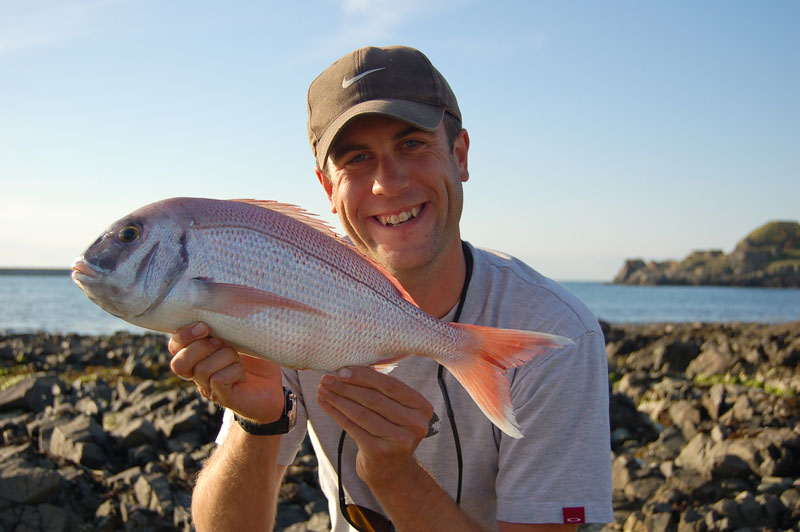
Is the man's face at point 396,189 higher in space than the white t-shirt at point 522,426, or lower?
higher

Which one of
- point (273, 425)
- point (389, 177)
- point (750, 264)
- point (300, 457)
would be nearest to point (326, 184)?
point (389, 177)

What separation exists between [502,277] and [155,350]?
14.0 meters

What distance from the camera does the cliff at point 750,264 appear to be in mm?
88225

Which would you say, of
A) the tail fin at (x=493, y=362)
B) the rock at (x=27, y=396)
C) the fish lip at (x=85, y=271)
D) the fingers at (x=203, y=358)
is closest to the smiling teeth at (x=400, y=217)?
the tail fin at (x=493, y=362)

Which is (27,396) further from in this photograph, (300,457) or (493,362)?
(493,362)

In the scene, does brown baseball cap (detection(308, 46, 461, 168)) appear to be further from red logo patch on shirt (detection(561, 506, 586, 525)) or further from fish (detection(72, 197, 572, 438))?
red logo patch on shirt (detection(561, 506, 586, 525))

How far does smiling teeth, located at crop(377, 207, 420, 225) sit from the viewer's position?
3.08 meters

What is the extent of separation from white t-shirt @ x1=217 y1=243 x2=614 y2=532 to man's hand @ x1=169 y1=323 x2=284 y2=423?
633mm

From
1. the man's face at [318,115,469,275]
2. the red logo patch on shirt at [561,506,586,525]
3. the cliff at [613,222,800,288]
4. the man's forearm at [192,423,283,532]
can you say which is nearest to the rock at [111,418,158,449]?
the man's forearm at [192,423,283,532]

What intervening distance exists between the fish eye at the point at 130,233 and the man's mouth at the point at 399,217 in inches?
49.5

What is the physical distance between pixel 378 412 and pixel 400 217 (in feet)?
3.45

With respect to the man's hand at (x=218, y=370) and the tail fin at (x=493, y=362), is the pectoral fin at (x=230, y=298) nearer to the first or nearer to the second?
the man's hand at (x=218, y=370)

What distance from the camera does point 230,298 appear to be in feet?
7.23

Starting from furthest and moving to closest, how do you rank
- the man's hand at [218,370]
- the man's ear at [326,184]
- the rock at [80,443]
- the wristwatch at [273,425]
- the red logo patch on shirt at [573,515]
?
the rock at [80,443], the man's ear at [326,184], the wristwatch at [273,425], the red logo patch on shirt at [573,515], the man's hand at [218,370]
